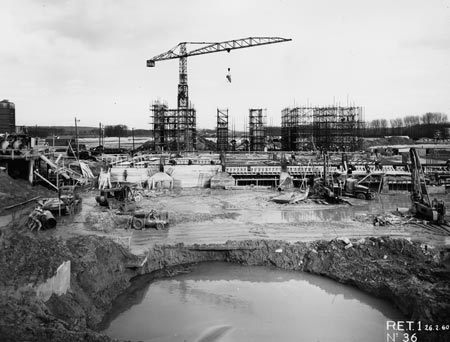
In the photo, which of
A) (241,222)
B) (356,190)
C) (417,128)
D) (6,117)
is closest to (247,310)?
(241,222)

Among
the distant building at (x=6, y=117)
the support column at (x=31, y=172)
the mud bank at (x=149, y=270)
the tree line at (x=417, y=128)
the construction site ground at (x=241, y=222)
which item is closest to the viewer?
the mud bank at (x=149, y=270)

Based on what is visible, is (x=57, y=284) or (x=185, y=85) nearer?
(x=57, y=284)

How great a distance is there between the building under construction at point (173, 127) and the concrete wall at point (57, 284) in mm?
48132

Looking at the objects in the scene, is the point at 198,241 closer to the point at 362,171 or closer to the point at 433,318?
the point at 433,318

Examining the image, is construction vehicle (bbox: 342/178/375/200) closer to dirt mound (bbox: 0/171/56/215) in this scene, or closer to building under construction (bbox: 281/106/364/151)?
dirt mound (bbox: 0/171/56/215)

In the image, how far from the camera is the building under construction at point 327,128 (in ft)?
197

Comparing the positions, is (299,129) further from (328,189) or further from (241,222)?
(241,222)

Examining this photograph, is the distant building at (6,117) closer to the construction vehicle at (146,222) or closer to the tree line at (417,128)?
the construction vehicle at (146,222)

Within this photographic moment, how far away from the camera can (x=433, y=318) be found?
10531 millimetres

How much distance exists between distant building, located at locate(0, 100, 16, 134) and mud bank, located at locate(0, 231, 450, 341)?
163 feet

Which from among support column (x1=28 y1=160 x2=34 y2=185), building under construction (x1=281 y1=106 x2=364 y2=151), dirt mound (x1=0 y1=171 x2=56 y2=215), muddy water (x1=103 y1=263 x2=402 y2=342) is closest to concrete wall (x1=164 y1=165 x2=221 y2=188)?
dirt mound (x1=0 y1=171 x2=56 y2=215)

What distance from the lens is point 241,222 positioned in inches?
855

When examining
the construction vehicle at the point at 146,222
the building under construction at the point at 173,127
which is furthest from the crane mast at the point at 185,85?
the construction vehicle at the point at 146,222

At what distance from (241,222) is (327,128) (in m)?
42.3
